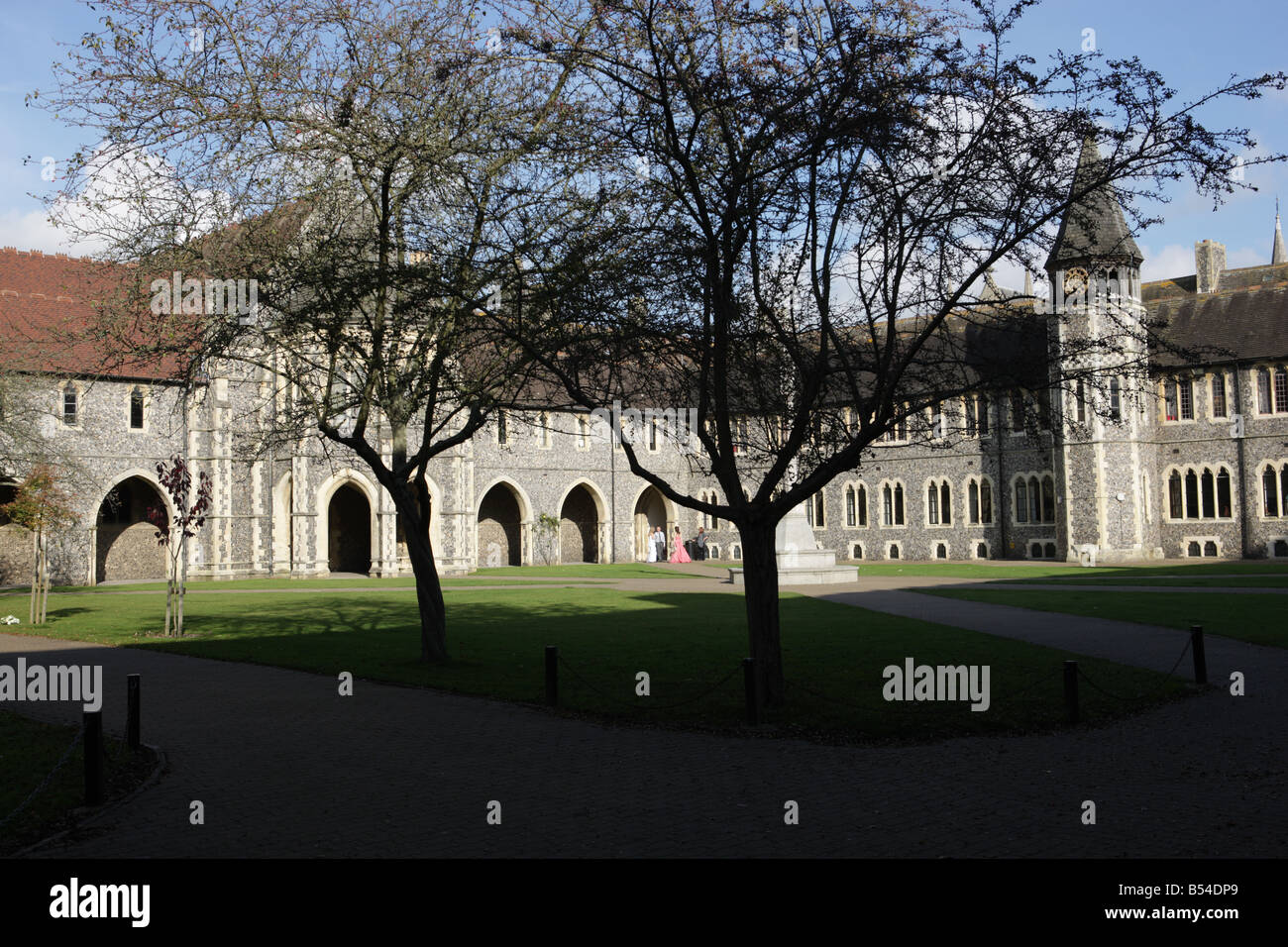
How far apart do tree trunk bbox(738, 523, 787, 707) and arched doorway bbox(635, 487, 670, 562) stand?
43.1 metres

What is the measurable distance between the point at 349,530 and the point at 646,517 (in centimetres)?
1611

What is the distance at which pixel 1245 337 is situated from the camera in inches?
1592

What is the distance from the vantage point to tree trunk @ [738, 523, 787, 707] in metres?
10.8

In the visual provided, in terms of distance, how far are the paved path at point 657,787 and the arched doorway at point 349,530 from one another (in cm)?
3344

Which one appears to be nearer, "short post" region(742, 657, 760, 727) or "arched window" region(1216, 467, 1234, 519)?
"short post" region(742, 657, 760, 727)

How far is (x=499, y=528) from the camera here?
1980 inches

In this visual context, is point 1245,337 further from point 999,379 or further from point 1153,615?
point 999,379

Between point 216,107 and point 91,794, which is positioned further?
point 216,107

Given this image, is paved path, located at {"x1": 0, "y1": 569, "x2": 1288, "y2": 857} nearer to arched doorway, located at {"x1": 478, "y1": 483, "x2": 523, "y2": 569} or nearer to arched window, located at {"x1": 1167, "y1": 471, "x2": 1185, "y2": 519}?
arched window, located at {"x1": 1167, "y1": 471, "x2": 1185, "y2": 519}

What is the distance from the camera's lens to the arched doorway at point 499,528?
4988 centimetres

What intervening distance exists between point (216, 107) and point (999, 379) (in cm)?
991

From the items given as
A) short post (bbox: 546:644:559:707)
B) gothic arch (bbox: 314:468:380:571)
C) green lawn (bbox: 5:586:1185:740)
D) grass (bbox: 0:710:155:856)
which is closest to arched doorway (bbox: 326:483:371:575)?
gothic arch (bbox: 314:468:380:571)

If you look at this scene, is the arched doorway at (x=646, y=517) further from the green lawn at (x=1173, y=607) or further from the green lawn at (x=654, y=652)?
the green lawn at (x=1173, y=607)

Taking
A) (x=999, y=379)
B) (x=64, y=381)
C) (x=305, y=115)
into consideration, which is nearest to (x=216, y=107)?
(x=305, y=115)
